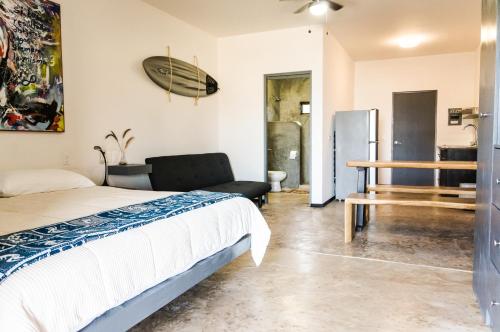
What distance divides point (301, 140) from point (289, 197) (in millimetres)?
1719

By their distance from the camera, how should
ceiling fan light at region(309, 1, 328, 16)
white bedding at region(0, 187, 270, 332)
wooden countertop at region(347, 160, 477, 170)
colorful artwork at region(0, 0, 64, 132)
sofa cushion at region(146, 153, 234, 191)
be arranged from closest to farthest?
white bedding at region(0, 187, 270, 332) → colorful artwork at region(0, 0, 64, 132) → wooden countertop at region(347, 160, 477, 170) → ceiling fan light at region(309, 1, 328, 16) → sofa cushion at region(146, 153, 234, 191)

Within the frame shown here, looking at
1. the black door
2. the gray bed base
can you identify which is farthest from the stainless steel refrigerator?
the gray bed base

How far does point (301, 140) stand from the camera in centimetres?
755

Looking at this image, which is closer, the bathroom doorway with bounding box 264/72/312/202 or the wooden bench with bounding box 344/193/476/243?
the wooden bench with bounding box 344/193/476/243

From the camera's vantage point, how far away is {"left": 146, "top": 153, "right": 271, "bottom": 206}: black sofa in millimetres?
4078

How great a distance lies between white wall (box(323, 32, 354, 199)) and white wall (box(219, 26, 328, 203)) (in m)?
0.17

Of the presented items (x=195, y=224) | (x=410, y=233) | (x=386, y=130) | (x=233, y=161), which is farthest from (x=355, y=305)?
(x=386, y=130)

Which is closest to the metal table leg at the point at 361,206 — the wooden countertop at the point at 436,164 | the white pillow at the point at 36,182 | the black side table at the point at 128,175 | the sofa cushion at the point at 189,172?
the wooden countertop at the point at 436,164

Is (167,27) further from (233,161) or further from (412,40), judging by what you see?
(412,40)

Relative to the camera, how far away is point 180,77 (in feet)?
15.9

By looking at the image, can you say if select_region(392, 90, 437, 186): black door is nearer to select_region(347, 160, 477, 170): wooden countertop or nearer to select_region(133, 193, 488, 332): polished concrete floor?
select_region(133, 193, 488, 332): polished concrete floor

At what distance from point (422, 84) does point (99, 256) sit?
741cm

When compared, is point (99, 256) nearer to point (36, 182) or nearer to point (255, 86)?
point (36, 182)

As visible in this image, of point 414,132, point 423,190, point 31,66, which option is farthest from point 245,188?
point 414,132
